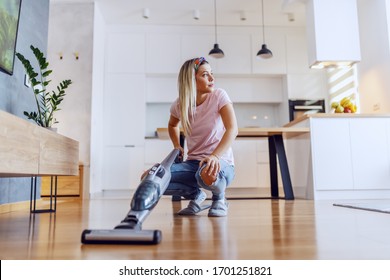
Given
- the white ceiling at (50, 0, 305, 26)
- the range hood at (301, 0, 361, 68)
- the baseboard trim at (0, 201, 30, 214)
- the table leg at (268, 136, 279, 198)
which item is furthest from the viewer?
the white ceiling at (50, 0, 305, 26)

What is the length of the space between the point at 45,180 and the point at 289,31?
4.19 metres

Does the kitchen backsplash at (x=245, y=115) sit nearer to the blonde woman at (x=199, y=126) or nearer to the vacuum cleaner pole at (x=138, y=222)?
the blonde woman at (x=199, y=126)

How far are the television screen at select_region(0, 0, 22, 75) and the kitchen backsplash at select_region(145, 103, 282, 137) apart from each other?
3.45 meters

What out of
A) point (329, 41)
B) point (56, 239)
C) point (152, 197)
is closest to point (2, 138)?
point (56, 239)

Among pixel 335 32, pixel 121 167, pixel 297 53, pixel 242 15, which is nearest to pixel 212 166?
pixel 335 32

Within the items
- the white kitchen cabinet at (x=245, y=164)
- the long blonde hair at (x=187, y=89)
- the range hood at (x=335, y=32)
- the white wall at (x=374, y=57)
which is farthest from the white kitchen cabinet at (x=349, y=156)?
the long blonde hair at (x=187, y=89)

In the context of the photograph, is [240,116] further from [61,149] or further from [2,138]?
[2,138]

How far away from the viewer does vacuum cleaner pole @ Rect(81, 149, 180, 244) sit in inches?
35.3

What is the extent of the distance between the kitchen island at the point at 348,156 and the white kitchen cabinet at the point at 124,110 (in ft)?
8.48

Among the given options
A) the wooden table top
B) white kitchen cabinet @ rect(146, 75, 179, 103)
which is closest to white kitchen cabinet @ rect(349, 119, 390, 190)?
the wooden table top

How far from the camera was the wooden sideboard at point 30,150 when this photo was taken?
1.42 m

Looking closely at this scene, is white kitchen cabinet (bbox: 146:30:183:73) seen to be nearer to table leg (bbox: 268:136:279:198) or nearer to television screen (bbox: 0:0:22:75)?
table leg (bbox: 268:136:279:198)

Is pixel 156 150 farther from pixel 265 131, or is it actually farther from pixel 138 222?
pixel 138 222

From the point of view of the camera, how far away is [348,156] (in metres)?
3.19
